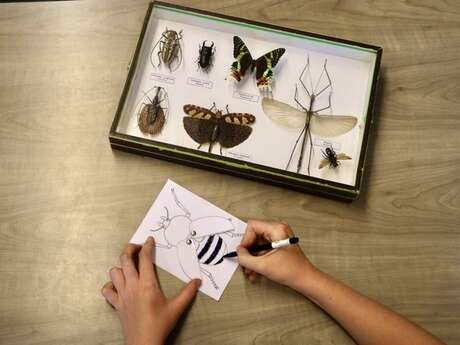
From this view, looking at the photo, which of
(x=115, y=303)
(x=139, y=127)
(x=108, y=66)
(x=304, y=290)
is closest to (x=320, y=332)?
(x=304, y=290)

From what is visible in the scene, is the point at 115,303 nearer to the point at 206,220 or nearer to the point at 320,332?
the point at 206,220

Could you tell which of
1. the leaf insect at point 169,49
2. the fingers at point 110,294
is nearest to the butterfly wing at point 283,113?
the leaf insect at point 169,49

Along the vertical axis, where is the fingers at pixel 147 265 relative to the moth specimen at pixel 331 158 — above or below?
below

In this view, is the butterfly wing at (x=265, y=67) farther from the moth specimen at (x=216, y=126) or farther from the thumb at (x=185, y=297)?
the thumb at (x=185, y=297)

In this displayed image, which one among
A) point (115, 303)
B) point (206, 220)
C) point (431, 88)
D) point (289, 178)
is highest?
point (431, 88)

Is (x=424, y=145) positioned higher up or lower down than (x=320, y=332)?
higher up

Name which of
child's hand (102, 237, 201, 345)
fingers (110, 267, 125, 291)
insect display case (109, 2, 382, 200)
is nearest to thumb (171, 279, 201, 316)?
child's hand (102, 237, 201, 345)

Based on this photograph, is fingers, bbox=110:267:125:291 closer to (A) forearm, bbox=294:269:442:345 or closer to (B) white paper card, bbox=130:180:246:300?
(B) white paper card, bbox=130:180:246:300
